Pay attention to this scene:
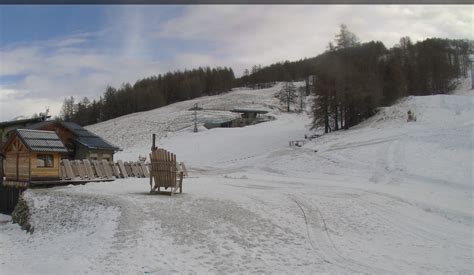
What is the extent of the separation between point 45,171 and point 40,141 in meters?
1.65

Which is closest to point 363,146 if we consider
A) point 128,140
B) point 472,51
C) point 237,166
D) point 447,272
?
point 237,166

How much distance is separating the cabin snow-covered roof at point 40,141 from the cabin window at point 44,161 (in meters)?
0.48

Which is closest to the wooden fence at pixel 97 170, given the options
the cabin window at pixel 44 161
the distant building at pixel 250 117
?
the cabin window at pixel 44 161

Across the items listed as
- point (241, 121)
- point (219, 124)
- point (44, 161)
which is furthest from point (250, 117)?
point (44, 161)

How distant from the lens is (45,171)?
21875 millimetres

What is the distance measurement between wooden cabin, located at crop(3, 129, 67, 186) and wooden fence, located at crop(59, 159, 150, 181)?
1.07 metres

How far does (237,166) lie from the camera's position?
36031mm

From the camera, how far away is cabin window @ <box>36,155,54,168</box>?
21.8m

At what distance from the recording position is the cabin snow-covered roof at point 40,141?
21.6 meters

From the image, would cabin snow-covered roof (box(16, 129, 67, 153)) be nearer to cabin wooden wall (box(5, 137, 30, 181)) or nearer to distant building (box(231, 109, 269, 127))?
cabin wooden wall (box(5, 137, 30, 181))

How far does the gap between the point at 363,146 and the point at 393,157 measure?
4.34 m

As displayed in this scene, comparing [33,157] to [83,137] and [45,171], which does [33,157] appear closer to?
[45,171]

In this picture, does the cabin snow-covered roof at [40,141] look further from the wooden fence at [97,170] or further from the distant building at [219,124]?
the distant building at [219,124]

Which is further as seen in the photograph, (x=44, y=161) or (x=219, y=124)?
(x=219, y=124)
